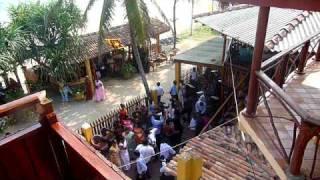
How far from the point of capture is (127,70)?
57.3ft

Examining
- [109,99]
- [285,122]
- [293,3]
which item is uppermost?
[293,3]

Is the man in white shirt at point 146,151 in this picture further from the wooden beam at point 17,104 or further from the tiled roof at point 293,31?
the wooden beam at point 17,104

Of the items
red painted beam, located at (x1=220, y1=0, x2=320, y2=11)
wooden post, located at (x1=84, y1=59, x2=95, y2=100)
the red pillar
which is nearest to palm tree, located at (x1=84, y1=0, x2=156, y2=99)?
wooden post, located at (x1=84, y1=59, x2=95, y2=100)

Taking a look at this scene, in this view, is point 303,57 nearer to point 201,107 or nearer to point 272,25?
point 272,25

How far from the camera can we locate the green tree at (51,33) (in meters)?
13.8

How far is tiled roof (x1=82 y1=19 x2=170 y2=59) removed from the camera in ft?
50.5

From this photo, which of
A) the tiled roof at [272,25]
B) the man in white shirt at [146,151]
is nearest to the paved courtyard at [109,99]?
the man in white shirt at [146,151]

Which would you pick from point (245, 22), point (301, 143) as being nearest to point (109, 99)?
point (245, 22)

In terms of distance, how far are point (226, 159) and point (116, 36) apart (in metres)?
11.5

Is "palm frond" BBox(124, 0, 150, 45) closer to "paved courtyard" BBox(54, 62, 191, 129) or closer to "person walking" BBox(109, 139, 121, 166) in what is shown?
"paved courtyard" BBox(54, 62, 191, 129)

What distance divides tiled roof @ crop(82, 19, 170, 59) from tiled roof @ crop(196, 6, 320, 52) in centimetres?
398

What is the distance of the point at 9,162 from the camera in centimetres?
255

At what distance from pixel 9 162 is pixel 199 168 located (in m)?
1.55

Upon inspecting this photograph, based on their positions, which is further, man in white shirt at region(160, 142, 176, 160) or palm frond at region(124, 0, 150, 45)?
palm frond at region(124, 0, 150, 45)
